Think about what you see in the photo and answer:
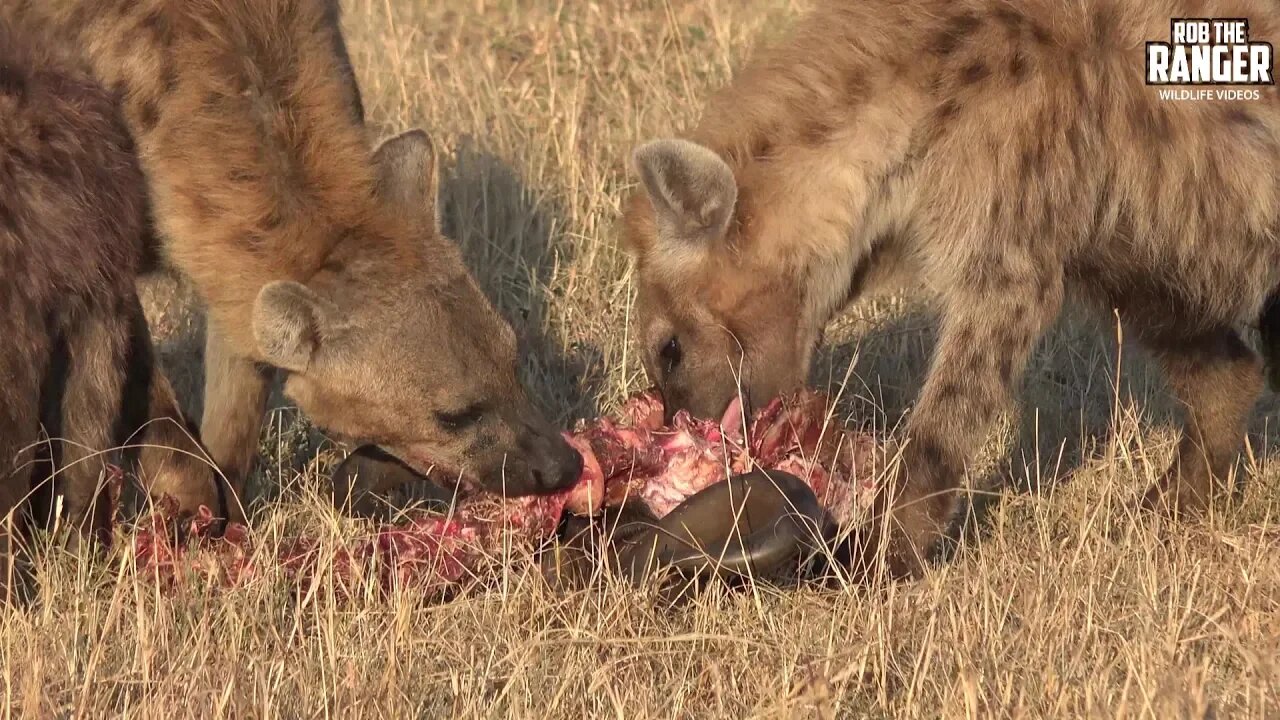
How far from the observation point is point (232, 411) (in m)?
4.60

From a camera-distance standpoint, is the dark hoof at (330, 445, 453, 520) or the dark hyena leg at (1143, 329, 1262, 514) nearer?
the dark hoof at (330, 445, 453, 520)

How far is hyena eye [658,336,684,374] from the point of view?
13.7 feet

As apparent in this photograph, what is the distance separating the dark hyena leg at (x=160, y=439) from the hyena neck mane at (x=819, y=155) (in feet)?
3.70

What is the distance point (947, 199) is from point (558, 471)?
1004 millimetres

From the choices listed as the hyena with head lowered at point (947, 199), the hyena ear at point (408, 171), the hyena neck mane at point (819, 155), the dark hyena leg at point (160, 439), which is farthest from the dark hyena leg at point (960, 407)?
the dark hyena leg at point (160, 439)

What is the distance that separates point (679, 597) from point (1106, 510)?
104 centimetres

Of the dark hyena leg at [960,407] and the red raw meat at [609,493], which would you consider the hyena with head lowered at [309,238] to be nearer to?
the red raw meat at [609,493]

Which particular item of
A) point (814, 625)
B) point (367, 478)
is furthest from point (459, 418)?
point (814, 625)

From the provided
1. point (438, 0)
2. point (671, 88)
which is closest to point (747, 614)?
point (671, 88)

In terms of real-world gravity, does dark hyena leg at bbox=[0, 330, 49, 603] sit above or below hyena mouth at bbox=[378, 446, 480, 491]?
above

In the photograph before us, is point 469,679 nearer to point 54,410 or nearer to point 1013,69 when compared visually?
point 54,410

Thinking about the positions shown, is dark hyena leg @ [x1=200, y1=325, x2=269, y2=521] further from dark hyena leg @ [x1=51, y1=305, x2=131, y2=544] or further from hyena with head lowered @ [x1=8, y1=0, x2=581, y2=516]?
dark hyena leg @ [x1=51, y1=305, x2=131, y2=544]

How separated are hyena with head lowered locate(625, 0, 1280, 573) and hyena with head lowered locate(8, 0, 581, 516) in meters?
0.44

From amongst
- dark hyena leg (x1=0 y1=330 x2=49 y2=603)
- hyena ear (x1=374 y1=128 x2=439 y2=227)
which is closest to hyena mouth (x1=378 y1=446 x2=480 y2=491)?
hyena ear (x1=374 y1=128 x2=439 y2=227)
